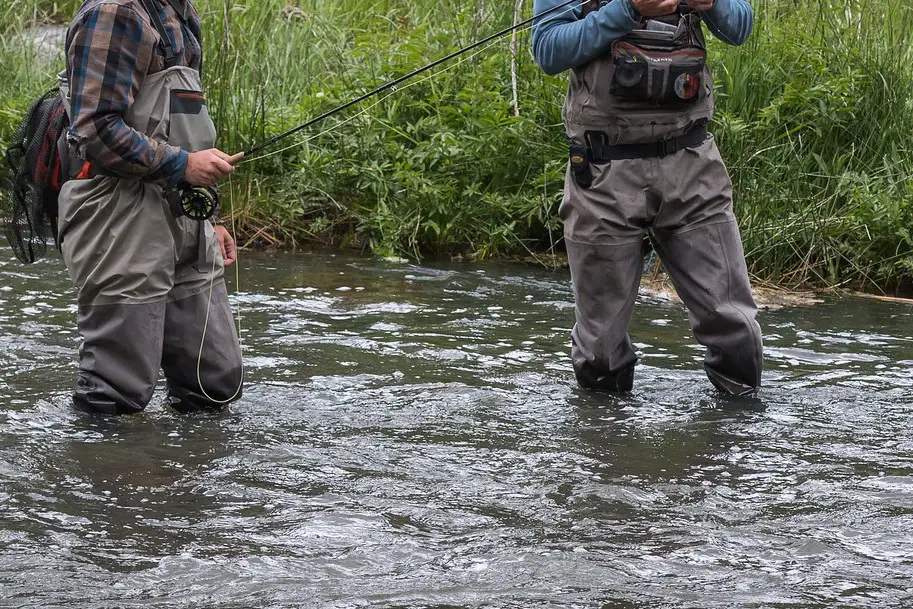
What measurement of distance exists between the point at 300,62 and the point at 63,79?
21.0 feet

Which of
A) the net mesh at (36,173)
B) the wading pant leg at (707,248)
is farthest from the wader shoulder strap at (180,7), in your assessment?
the wading pant leg at (707,248)

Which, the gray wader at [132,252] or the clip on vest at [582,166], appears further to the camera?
the clip on vest at [582,166]

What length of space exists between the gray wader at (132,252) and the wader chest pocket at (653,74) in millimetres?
1457

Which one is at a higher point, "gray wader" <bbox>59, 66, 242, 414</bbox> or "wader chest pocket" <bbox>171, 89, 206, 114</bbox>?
"wader chest pocket" <bbox>171, 89, 206, 114</bbox>

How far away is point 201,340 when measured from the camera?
4445 mm

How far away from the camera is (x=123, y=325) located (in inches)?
164

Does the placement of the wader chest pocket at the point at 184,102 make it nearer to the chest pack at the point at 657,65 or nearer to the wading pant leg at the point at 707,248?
the chest pack at the point at 657,65

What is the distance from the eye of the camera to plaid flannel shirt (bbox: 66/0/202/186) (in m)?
3.95

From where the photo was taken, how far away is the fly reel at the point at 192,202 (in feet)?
13.8

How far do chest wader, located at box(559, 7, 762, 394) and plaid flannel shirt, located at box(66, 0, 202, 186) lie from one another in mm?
1552

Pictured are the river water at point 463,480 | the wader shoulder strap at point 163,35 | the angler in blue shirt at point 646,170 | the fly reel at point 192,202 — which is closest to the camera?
the river water at point 463,480

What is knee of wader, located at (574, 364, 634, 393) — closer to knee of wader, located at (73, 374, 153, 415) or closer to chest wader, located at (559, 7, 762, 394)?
chest wader, located at (559, 7, 762, 394)

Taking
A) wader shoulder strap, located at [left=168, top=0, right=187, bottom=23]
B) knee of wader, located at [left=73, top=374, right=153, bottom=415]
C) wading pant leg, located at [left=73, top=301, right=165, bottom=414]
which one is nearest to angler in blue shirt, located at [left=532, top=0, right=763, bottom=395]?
wader shoulder strap, located at [left=168, top=0, right=187, bottom=23]

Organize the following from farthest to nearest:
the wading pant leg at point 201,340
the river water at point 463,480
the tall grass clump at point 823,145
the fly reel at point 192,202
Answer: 1. the tall grass clump at point 823,145
2. the wading pant leg at point 201,340
3. the fly reel at point 192,202
4. the river water at point 463,480
